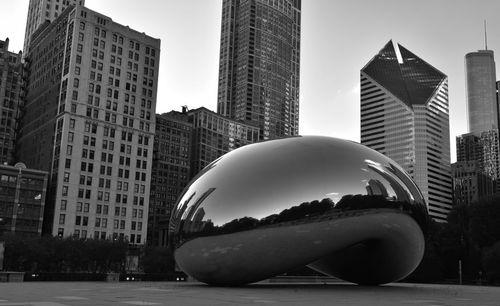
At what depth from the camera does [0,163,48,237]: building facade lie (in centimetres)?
9388

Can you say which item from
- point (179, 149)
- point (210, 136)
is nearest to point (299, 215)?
point (179, 149)

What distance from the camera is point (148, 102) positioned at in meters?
119

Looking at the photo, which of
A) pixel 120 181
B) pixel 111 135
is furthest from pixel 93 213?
pixel 111 135

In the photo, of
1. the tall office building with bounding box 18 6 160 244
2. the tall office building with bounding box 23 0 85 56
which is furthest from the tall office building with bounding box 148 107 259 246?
the tall office building with bounding box 23 0 85 56

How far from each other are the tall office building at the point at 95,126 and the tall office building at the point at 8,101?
9.82m

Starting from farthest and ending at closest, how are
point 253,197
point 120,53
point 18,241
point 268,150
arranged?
point 120,53 < point 18,241 < point 268,150 < point 253,197

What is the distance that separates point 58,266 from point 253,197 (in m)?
66.9

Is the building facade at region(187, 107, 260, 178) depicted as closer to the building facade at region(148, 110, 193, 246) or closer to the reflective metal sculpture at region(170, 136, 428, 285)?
the building facade at region(148, 110, 193, 246)

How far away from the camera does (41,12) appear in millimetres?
155000

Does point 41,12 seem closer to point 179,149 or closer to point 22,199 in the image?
point 179,149

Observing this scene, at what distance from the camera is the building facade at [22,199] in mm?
93875

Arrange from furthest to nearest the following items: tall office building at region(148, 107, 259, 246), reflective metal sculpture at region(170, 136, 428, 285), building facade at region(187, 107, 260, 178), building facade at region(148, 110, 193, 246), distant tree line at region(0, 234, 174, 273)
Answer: building facade at region(187, 107, 260, 178) → building facade at region(148, 110, 193, 246) → tall office building at region(148, 107, 259, 246) → distant tree line at region(0, 234, 174, 273) → reflective metal sculpture at region(170, 136, 428, 285)

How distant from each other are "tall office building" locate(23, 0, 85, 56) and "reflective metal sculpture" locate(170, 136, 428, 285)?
147 m

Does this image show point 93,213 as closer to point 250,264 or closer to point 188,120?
point 188,120
